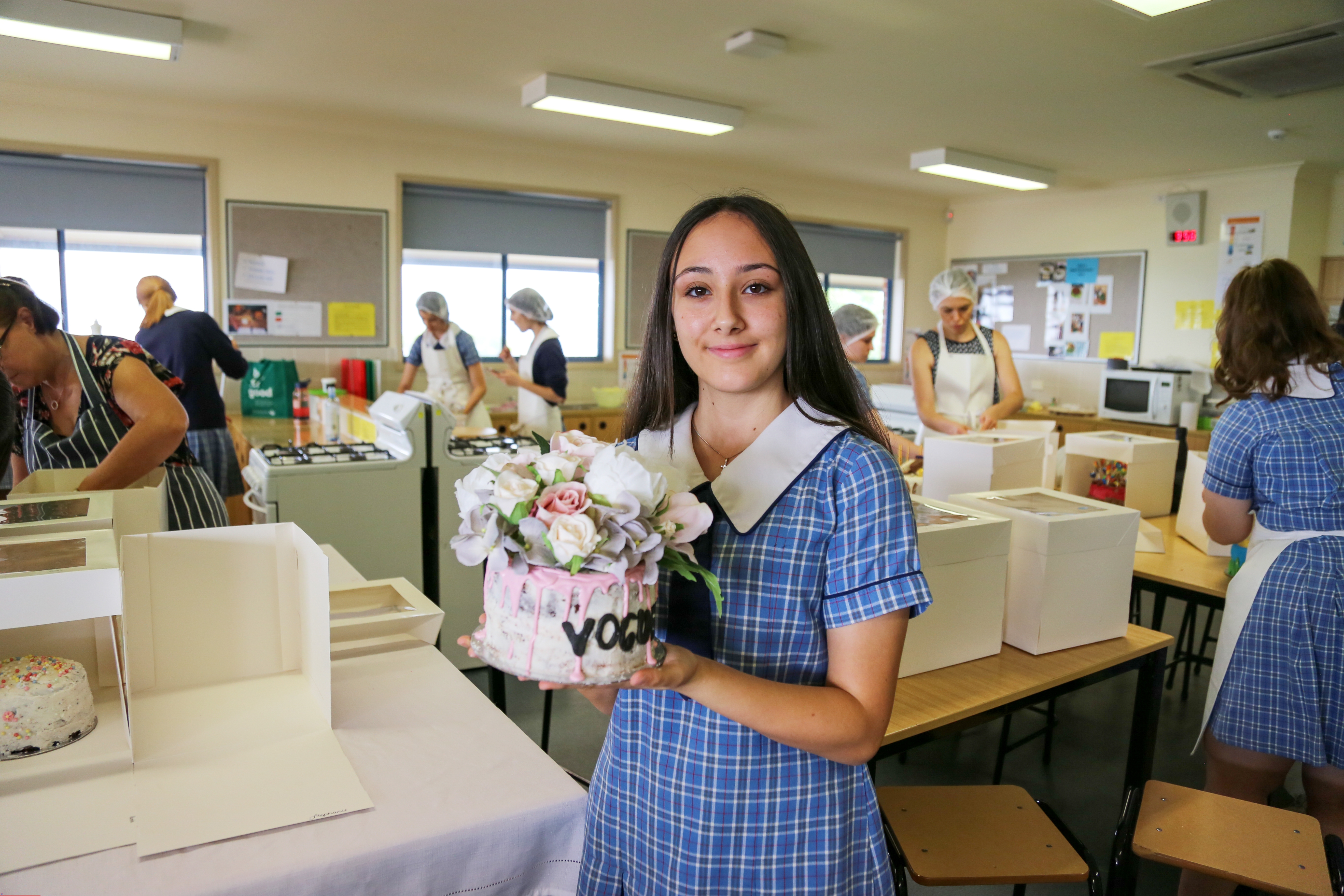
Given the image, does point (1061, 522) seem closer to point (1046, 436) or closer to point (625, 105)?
point (1046, 436)

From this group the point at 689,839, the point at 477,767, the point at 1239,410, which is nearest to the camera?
the point at 689,839

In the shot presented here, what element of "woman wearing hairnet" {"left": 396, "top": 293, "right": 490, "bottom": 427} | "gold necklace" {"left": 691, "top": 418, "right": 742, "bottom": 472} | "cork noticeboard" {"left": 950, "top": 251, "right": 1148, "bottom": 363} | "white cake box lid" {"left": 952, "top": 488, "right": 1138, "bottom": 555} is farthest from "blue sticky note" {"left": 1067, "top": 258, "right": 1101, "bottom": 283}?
"gold necklace" {"left": 691, "top": 418, "right": 742, "bottom": 472}

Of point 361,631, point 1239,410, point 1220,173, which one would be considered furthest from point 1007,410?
point 1220,173

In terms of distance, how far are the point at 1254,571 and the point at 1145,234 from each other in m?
5.54

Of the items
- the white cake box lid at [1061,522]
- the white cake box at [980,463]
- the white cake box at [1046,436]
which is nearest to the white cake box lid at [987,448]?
the white cake box at [980,463]

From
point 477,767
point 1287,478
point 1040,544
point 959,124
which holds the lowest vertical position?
point 477,767

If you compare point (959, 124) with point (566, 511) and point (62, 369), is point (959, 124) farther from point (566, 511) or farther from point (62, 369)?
point (566, 511)

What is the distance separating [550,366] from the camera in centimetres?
513

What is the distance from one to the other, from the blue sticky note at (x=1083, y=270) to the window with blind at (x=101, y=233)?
6468 mm

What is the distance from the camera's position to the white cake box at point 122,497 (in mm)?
1533

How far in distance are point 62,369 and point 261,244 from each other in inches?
137

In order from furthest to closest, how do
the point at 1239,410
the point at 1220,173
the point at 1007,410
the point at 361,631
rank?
the point at 1220,173, the point at 1007,410, the point at 1239,410, the point at 361,631

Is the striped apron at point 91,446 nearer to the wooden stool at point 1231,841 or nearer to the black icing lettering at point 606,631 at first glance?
the black icing lettering at point 606,631

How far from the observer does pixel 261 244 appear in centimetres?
526
